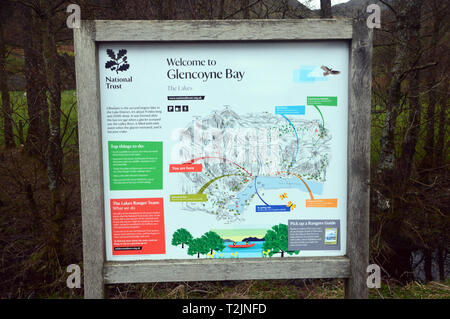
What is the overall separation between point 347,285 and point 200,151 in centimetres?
127

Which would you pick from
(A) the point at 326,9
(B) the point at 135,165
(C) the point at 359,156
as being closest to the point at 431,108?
(A) the point at 326,9

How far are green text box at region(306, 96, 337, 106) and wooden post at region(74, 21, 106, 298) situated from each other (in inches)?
50.0

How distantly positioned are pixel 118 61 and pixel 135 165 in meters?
0.63

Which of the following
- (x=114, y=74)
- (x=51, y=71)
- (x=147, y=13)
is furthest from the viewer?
(x=147, y=13)

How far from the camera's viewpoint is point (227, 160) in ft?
7.48

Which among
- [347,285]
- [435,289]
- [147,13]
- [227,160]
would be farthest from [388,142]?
[147,13]

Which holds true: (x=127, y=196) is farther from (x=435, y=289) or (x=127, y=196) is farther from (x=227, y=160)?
(x=435, y=289)

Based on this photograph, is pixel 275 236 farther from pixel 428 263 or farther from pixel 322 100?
pixel 428 263

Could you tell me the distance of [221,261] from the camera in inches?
89.4

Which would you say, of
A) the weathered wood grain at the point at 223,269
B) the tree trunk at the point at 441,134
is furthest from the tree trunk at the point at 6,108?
the tree trunk at the point at 441,134

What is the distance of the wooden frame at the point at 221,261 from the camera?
2.16 metres

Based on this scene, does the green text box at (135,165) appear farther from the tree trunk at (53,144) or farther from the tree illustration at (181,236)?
the tree trunk at (53,144)

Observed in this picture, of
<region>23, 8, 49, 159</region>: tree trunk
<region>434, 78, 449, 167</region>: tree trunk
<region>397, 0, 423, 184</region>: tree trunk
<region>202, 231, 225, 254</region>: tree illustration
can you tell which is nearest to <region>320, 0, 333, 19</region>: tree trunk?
<region>397, 0, 423, 184</region>: tree trunk

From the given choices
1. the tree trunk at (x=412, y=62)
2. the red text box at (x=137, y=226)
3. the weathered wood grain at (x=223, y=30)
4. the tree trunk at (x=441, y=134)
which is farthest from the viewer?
the tree trunk at (x=441, y=134)
